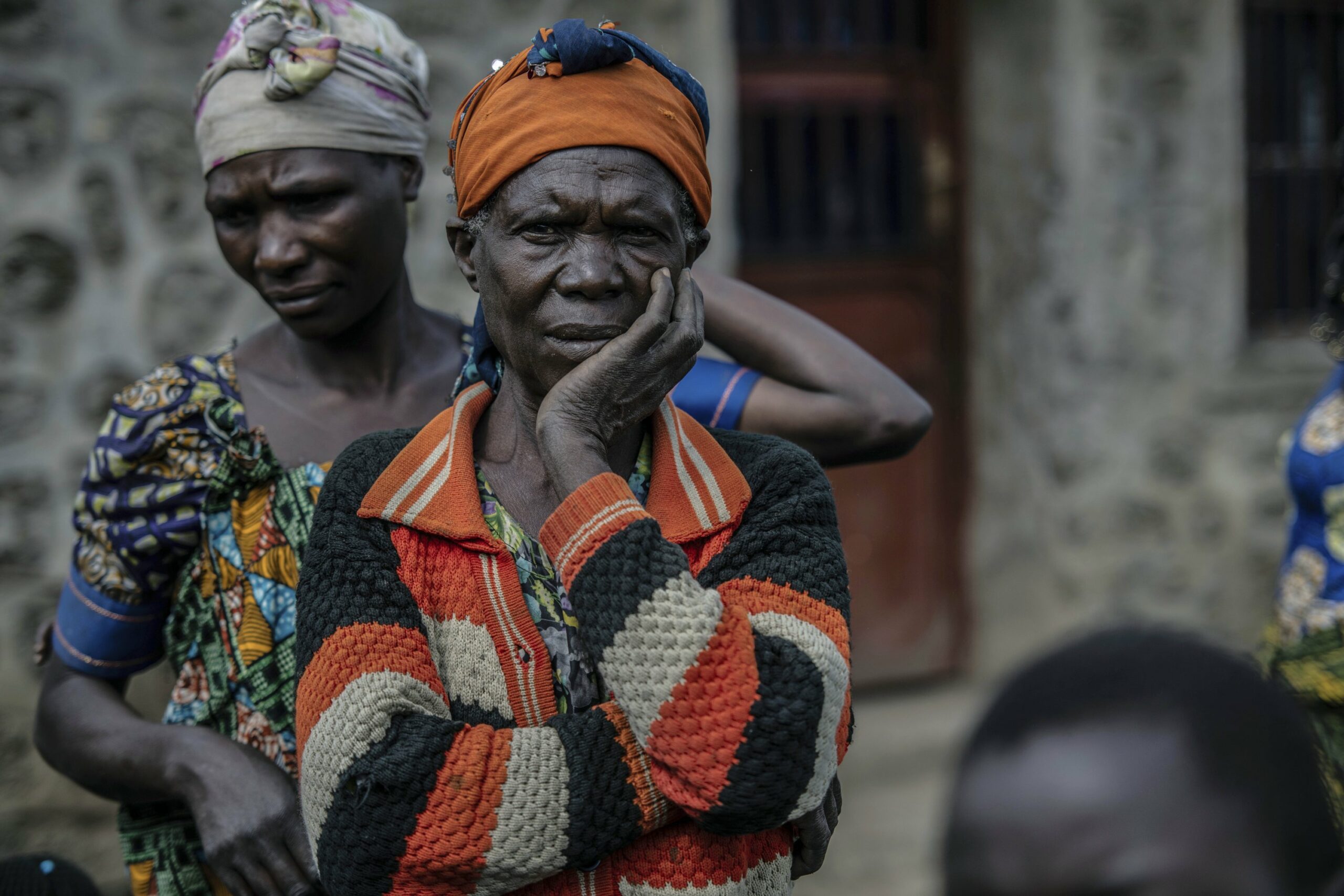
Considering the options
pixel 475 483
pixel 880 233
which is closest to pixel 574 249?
pixel 475 483

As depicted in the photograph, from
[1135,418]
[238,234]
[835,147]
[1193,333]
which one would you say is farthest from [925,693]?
[238,234]

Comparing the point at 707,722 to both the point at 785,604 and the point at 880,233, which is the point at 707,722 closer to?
the point at 785,604

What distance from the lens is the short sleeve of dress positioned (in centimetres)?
184

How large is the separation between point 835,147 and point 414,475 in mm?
3897

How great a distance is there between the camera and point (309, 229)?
A: 195 centimetres

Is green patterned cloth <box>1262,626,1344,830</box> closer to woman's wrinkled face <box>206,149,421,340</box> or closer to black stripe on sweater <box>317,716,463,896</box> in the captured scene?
black stripe on sweater <box>317,716,463,896</box>

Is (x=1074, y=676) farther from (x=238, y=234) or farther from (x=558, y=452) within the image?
(x=238, y=234)

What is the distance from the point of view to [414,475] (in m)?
1.51

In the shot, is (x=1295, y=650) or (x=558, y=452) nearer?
(x=558, y=452)

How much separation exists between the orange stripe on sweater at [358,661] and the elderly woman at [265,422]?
308 millimetres

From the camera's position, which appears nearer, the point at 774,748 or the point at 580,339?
the point at 774,748

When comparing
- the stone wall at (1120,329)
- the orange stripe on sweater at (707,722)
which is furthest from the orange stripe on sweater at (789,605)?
the stone wall at (1120,329)

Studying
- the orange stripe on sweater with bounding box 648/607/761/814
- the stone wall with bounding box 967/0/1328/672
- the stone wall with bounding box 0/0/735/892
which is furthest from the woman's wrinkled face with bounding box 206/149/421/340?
the stone wall with bounding box 967/0/1328/672

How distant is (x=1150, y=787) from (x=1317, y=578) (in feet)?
6.84
